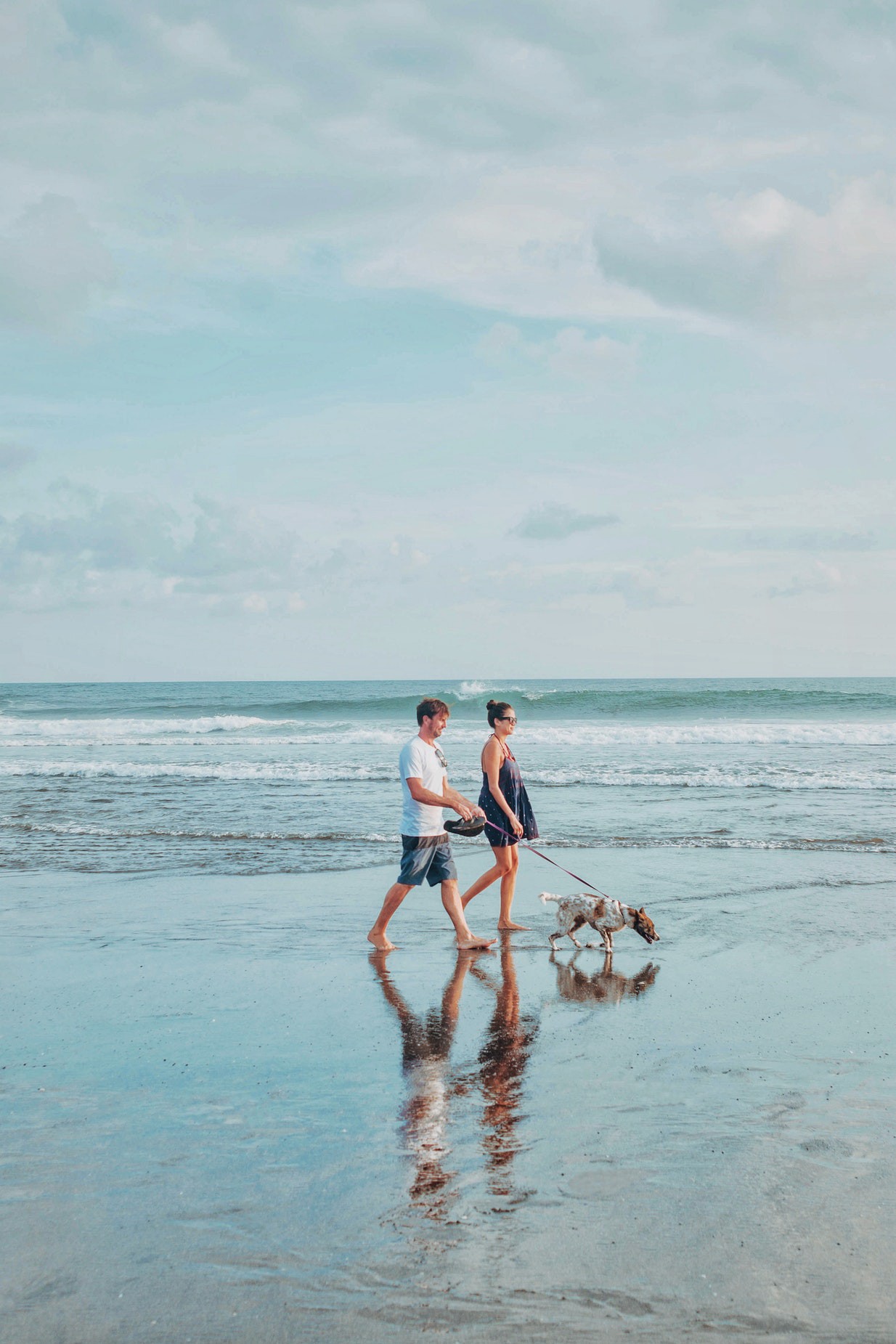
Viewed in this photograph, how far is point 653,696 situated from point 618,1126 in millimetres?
45780

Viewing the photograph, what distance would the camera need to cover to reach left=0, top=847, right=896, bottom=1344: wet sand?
2.77 m

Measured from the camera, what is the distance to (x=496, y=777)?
778 centimetres

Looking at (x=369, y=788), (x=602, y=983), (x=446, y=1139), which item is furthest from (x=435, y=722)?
(x=369, y=788)

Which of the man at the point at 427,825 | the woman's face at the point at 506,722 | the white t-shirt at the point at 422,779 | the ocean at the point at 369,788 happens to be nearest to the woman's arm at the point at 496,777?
the woman's face at the point at 506,722

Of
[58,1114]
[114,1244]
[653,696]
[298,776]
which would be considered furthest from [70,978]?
[653,696]

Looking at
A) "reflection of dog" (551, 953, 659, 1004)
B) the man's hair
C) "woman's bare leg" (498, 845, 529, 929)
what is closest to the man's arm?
the man's hair

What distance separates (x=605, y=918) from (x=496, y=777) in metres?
1.51

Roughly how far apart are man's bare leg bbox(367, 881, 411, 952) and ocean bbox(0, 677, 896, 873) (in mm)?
3281

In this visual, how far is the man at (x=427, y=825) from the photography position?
6891 millimetres

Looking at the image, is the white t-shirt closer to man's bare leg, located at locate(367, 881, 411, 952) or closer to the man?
the man

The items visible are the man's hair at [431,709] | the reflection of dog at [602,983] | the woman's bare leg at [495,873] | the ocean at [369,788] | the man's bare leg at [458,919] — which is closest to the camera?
the reflection of dog at [602,983]

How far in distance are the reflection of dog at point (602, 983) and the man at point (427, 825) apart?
0.88 m

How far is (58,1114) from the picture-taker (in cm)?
407

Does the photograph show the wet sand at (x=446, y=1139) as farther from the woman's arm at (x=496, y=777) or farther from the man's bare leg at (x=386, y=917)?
the woman's arm at (x=496, y=777)
